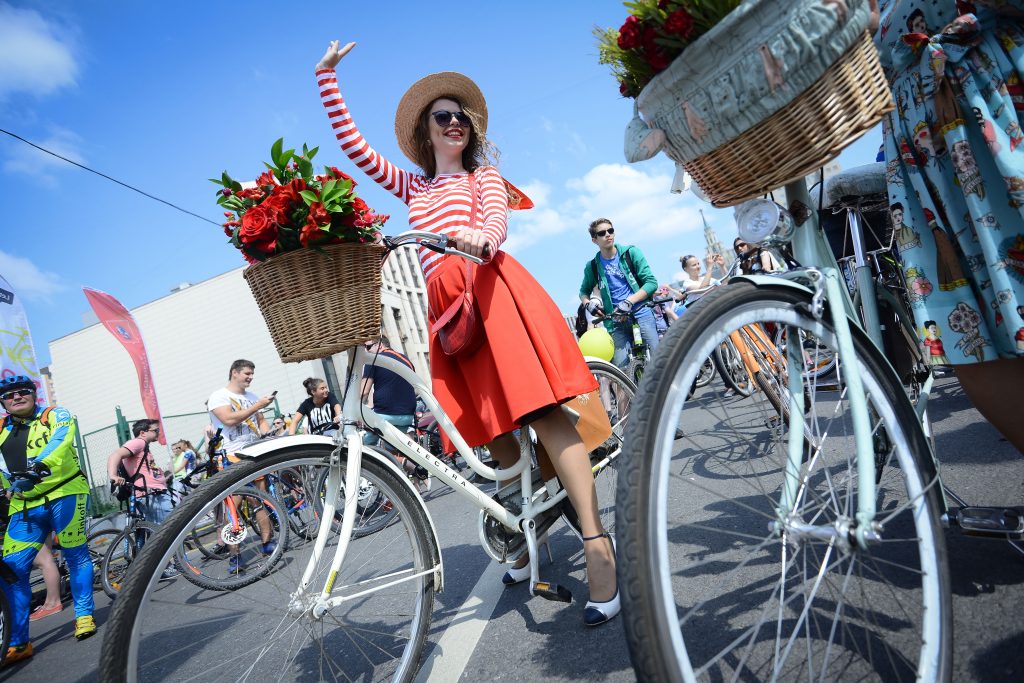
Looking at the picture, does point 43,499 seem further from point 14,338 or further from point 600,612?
point 600,612

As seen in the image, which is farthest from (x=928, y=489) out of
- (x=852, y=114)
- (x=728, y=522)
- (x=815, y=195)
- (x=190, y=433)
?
(x=190, y=433)

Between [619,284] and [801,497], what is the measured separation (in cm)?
481

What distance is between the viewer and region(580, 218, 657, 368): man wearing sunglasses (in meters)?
5.82

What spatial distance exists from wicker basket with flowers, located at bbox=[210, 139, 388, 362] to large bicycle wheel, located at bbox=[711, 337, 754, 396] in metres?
1.10

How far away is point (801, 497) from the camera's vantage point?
3.97ft

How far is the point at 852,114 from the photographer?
3.87ft

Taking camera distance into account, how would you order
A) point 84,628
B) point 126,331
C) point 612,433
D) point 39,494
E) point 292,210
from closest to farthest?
point 292,210 → point 612,433 → point 84,628 → point 39,494 → point 126,331

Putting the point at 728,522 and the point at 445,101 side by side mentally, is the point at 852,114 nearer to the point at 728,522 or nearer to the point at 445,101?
the point at 445,101

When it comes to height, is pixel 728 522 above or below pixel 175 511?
below

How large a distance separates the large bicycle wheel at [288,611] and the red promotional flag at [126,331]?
11.2 meters

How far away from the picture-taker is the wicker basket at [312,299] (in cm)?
171

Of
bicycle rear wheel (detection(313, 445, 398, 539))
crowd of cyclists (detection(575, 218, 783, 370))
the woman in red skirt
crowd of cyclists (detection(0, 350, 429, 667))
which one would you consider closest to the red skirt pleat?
the woman in red skirt

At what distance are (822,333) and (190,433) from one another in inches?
688

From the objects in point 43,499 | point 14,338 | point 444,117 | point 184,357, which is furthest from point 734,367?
point 184,357
